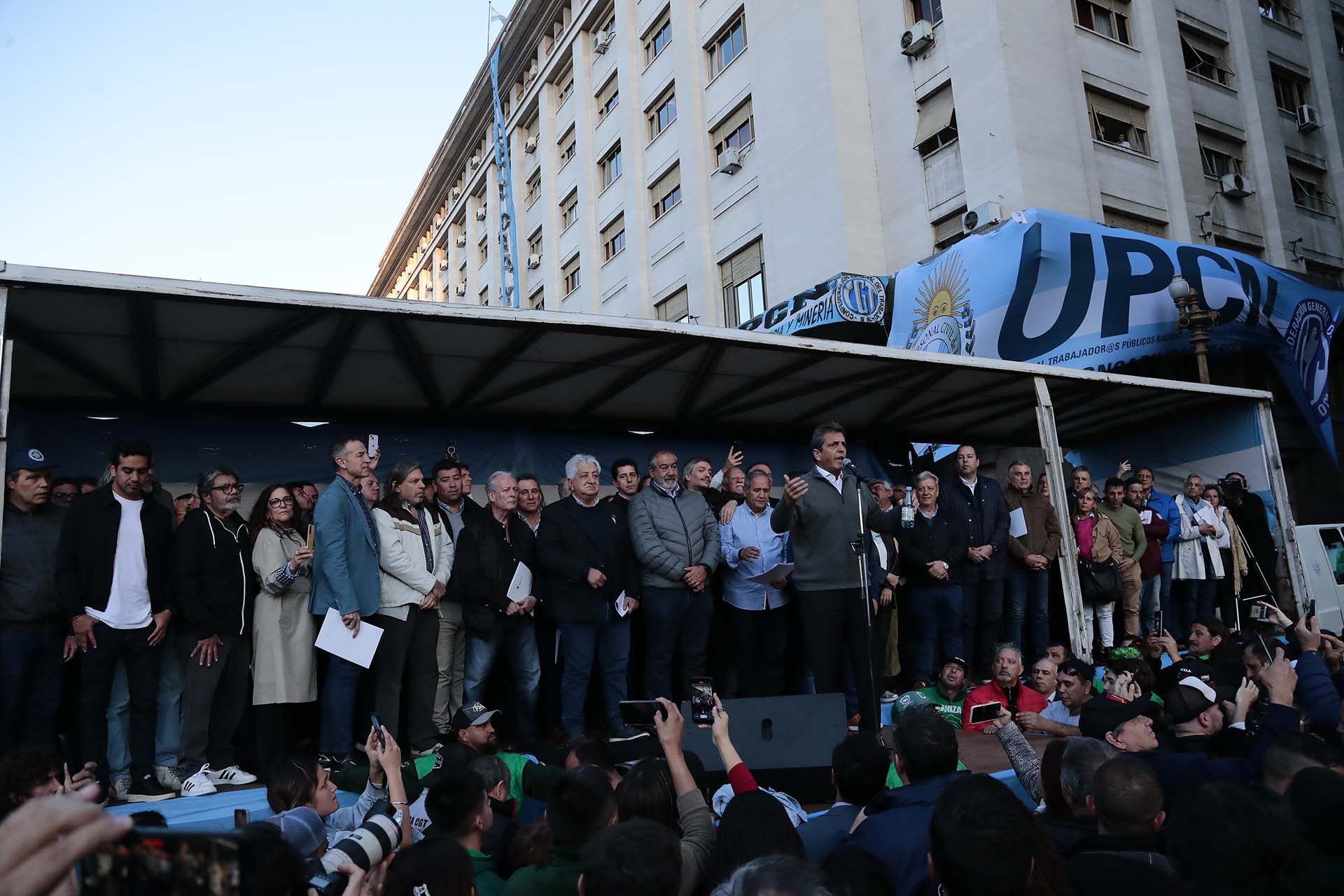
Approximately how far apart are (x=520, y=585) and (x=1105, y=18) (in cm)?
1916

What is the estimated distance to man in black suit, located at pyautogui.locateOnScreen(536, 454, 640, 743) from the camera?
6.25 m

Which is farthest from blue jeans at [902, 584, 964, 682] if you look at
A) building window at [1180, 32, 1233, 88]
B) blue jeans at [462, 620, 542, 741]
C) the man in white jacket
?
building window at [1180, 32, 1233, 88]

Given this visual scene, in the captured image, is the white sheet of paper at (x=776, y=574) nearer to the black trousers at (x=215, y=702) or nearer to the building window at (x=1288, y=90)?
the black trousers at (x=215, y=702)

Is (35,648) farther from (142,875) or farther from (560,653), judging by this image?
(142,875)

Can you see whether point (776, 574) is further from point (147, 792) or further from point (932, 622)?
point (147, 792)

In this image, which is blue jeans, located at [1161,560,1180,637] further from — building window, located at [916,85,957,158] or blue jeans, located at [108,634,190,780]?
building window, located at [916,85,957,158]

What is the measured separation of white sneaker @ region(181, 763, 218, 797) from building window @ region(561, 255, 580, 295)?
24497 mm

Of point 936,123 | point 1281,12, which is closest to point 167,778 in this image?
point 936,123

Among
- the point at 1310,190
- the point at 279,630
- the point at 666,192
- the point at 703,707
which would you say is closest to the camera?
the point at 703,707

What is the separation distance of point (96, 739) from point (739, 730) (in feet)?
11.5

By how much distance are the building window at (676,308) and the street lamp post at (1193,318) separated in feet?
38.0

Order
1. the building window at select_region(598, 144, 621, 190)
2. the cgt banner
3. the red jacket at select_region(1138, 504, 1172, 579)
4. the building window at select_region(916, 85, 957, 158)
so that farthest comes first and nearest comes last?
the building window at select_region(598, 144, 621, 190)
the building window at select_region(916, 85, 957, 158)
the cgt banner
the red jacket at select_region(1138, 504, 1172, 579)

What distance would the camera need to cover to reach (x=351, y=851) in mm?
2305

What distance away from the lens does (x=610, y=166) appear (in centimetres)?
2692
